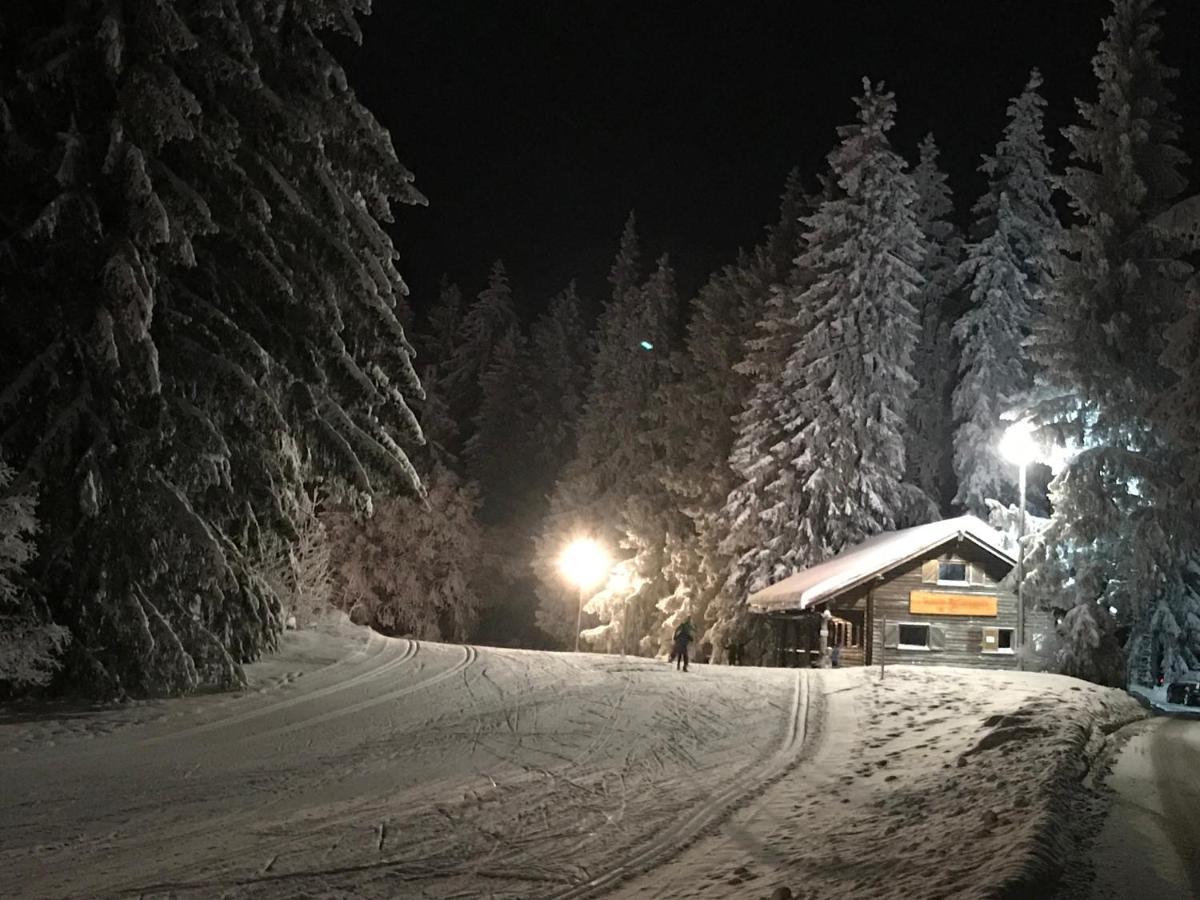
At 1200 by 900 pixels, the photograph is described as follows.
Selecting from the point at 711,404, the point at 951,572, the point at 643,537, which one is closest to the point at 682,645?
the point at 951,572

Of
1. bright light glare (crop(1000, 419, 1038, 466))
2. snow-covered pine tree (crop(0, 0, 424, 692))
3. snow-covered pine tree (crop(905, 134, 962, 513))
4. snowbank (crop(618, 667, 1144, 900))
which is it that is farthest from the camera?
snow-covered pine tree (crop(905, 134, 962, 513))

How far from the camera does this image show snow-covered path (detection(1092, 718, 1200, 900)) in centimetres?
703

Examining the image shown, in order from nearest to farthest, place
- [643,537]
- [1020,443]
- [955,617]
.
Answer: [1020,443], [955,617], [643,537]

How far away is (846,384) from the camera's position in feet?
118

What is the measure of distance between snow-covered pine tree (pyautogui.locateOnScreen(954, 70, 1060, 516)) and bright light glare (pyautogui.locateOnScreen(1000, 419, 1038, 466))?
362 inches

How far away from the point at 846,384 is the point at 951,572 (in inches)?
291

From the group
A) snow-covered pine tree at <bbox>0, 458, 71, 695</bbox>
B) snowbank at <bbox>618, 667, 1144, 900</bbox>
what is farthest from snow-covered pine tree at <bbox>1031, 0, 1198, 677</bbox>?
snow-covered pine tree at <bbox>0, 458, 71, 695</bbox>

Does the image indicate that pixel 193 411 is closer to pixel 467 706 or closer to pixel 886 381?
pixel 467 706

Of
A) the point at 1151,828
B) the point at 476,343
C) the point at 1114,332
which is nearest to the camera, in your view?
the point at 1151,828

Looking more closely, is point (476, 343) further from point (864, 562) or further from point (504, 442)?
point (864, 562)

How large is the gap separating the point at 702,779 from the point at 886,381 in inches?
1031

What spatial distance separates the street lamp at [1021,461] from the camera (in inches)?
1057

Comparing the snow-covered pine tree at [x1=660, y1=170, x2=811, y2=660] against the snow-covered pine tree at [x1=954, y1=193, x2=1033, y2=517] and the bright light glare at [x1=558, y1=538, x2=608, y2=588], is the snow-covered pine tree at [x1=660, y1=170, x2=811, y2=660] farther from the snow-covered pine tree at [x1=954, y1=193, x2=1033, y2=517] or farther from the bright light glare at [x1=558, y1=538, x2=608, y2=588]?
the snow-covered pine tree at [x1=954, y1=193, x2=1033, y2=517]

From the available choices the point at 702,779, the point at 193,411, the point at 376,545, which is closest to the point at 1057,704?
the point at 702,779
